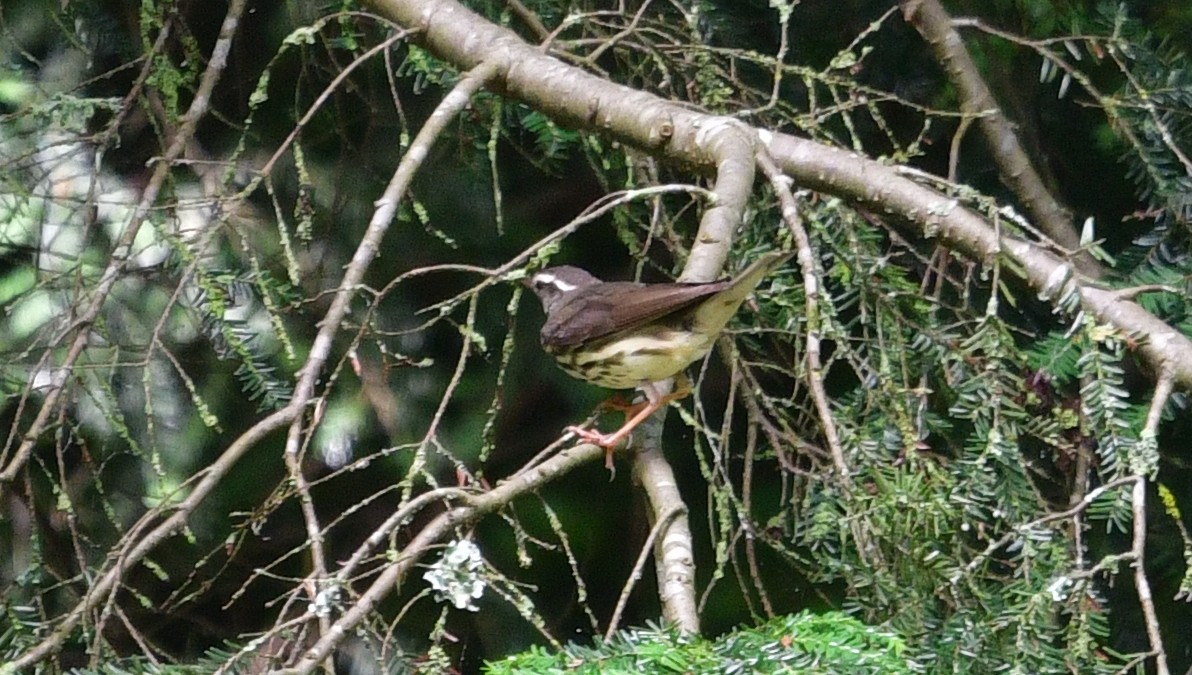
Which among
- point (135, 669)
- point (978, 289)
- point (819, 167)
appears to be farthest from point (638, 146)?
point (135, 669)

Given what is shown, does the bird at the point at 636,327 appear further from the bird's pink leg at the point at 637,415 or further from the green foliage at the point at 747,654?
the green foliage at the point at 747,654

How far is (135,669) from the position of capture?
1.57 m

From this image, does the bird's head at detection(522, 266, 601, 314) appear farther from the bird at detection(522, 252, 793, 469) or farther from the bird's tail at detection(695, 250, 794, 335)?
the bird's tail at detection(695, 250, 794, 335)

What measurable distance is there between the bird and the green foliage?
0.62 metres

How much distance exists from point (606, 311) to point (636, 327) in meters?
0.12

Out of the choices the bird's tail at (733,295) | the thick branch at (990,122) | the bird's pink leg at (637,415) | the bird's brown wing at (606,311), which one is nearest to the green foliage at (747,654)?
the bird's pink leg at (637,415)

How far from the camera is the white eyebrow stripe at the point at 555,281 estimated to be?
2691 mm

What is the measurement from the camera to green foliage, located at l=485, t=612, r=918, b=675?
4.13ft

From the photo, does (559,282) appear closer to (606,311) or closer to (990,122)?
(606,311)

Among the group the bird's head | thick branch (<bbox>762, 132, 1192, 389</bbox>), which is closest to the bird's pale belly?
the bird's head

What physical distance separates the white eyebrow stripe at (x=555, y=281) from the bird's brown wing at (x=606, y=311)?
8 centimetres

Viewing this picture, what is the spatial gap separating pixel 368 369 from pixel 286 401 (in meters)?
0.54

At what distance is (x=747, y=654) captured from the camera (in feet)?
4.25

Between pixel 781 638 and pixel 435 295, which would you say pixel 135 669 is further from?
pixel 435 295
